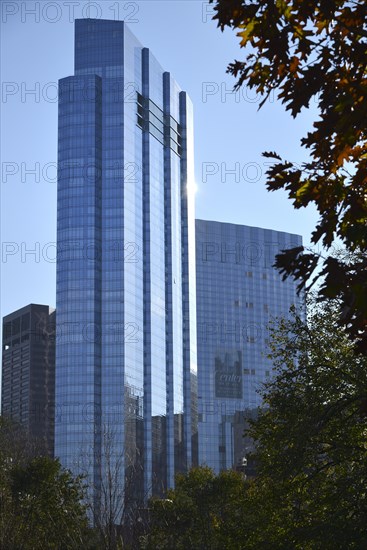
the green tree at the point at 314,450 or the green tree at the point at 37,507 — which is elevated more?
the green tree at the point at 314,450

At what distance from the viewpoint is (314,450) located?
98.6ft

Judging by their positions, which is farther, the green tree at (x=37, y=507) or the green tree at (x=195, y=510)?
the green tree at (x=195, y=510)

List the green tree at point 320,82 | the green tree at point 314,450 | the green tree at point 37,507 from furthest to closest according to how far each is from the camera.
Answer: the green tree at point 37,507
the green tree at point 314,450
the green tree at point 320,82

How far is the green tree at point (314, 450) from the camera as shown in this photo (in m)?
26.8

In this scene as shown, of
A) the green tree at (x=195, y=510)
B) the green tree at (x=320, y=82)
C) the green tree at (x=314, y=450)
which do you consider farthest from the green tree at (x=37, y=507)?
the green tree at (x=320, y=82)

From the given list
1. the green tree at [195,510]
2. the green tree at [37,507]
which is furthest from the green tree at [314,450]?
the green tree at [195,510]

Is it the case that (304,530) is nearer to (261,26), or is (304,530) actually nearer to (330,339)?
(330,339)

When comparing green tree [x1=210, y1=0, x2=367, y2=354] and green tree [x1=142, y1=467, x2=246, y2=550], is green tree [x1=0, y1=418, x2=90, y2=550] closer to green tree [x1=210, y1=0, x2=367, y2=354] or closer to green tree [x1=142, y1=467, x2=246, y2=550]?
green tree [x1=142, y1=467, x2=246, y2=550]

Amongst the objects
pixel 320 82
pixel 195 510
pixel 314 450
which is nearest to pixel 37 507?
pixel 195 510

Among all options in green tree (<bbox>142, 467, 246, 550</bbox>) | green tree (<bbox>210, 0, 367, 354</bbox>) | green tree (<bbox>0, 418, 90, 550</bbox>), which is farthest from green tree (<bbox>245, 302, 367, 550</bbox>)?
green tree (<bbox>142, 467, 246, 550</bbox>)

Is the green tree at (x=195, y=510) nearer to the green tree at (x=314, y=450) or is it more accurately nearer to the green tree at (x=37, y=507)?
the green tree at (x=37, y=507)

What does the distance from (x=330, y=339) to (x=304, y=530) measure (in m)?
7.89

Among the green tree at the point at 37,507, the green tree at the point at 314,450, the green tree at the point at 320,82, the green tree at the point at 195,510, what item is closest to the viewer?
the green tree at the point at 320,82

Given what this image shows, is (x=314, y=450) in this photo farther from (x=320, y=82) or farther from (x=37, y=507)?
(x=37, y=507)
